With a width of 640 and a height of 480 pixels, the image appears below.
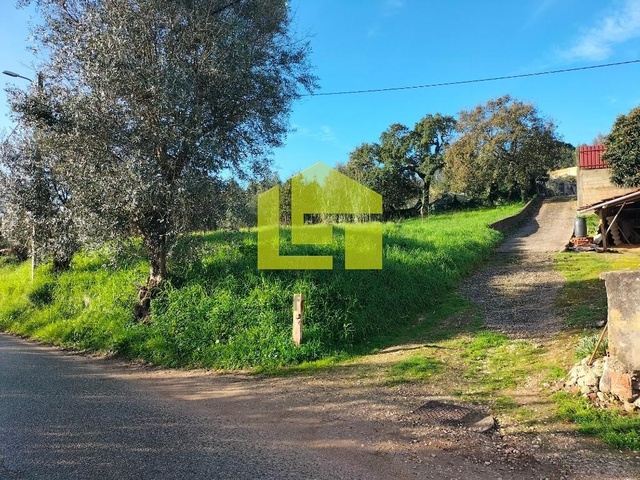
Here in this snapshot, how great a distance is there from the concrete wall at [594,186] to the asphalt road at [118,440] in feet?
73.8

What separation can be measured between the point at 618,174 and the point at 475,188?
41.4 ft

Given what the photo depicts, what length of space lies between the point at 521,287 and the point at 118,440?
9.76m

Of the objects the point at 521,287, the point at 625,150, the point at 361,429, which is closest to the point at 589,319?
the point at 521,287

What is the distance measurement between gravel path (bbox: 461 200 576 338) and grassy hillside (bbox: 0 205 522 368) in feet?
3.60

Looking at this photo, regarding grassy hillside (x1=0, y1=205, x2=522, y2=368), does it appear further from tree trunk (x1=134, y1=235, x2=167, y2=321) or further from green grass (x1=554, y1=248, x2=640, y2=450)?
green grass (x1=554, y1=248, x2=640, y2=450)

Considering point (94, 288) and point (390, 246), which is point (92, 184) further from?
point (390, 246)

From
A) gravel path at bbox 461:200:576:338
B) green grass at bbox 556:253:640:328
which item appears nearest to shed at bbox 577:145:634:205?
gravel path at bbox 461:200:576:338

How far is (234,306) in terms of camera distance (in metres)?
8.04

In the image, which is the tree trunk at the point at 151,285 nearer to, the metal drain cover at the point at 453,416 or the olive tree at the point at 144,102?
the olive tree at the point at 144,102

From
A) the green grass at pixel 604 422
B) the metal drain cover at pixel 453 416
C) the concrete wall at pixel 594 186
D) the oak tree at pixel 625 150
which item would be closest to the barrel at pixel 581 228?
the oak tree at pixel 625 150

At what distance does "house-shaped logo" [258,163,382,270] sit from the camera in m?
9.50

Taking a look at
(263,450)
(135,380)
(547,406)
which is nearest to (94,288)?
(135,380)

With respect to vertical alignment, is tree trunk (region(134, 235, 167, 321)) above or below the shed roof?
below

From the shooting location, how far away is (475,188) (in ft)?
103
